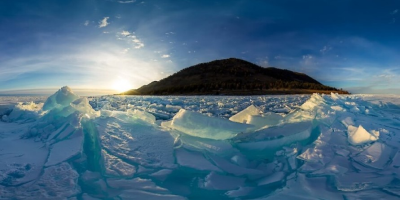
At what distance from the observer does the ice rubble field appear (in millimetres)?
3094

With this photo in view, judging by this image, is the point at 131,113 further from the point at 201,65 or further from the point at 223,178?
the point at 201,65

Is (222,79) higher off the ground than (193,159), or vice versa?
(222,79)

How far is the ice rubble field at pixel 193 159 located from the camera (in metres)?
3.09

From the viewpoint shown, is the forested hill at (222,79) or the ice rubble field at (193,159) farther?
the forested hill at (222,79)

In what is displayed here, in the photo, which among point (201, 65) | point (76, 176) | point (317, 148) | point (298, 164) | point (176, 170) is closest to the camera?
point (76, 176)

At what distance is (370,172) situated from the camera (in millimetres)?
3699

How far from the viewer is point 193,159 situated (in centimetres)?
378

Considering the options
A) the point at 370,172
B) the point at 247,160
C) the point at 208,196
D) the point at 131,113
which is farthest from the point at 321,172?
the point at 131,113

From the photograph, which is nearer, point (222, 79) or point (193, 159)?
point (193, 159)

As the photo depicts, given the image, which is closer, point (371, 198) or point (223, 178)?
point (371, 198)

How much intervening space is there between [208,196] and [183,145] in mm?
1283

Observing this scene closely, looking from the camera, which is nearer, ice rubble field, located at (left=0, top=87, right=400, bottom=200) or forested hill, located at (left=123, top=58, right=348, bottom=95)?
ice rubble field, located at (left=0, top=87, right=400, bottom=200)

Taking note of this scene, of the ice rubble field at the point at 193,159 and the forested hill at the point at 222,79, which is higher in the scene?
the forested hill at the point at 222,79

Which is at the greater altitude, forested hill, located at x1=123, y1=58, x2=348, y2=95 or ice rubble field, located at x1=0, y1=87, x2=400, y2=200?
forested hill, located at x1=123, y1=58, x2=348, y2=95
